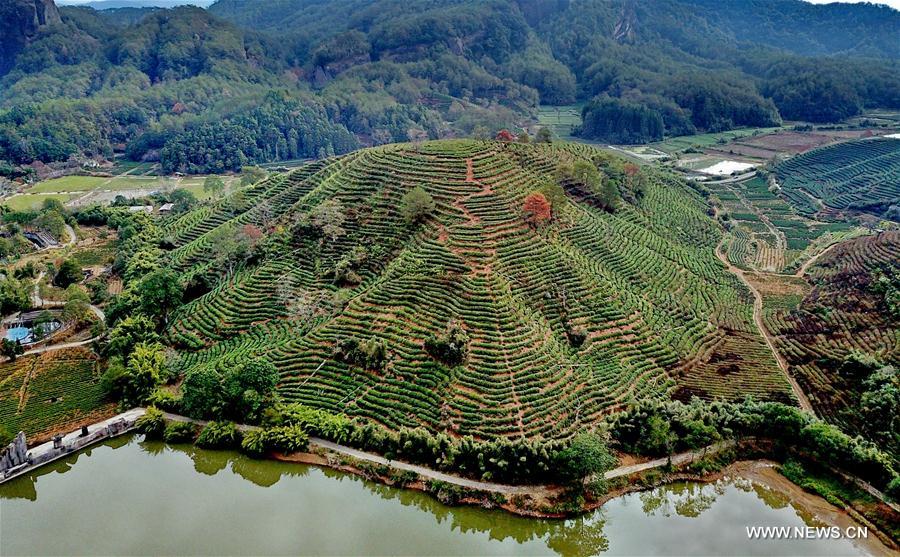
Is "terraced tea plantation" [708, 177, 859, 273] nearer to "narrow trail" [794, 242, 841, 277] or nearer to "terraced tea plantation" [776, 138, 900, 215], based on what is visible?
"narrow trail" [794, 242, 841, 277]

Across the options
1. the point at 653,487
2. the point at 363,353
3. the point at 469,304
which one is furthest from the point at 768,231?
the point at 363,353

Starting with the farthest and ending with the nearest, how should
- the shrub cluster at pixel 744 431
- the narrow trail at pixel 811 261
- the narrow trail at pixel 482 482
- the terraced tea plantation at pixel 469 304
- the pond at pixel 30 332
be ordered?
the narrow trail at pixel 811 261, the pond at pixel 30 332, the terraced tea plantation at pixel 469 304, the shrub cluster at pixel 744 431, the narrow trail at pixel 482 482

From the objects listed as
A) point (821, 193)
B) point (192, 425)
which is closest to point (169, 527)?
point (192, 425)

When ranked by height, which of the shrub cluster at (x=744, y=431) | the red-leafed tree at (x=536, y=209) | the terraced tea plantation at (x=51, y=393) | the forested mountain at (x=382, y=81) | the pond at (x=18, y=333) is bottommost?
the terraced tea plantation at (x=51, y=393)

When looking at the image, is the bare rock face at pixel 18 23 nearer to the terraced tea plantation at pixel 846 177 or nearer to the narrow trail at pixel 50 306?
the narrow trail at pixel 50 306

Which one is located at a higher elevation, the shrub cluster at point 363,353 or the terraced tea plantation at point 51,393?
the shrub cluster at point 363,353

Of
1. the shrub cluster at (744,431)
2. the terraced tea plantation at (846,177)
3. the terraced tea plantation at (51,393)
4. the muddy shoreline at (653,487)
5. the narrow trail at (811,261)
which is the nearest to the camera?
the muddy shoreline at (653,487)

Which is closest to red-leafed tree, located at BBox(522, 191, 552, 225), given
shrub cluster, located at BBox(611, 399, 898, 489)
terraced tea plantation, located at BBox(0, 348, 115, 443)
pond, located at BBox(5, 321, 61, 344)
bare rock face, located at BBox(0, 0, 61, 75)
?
shrub cluster, located at BBox(611, 399, 898, 489)

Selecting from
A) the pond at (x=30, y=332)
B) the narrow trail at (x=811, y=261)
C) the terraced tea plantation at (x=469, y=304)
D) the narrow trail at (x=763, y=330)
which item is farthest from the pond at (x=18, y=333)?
the narrow trail at (x=811, y=261)
